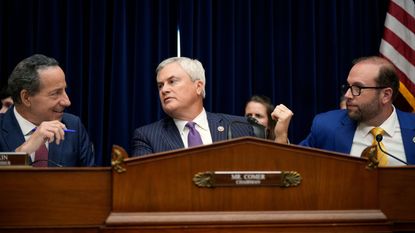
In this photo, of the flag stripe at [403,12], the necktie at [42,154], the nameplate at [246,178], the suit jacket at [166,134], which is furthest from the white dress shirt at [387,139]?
the flag stripe at [403,12]

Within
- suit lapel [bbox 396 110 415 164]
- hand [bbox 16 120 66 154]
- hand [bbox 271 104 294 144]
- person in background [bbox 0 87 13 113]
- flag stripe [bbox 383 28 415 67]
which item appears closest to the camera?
hand [bbox 16 120 66 154]

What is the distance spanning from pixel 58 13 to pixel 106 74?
61cm

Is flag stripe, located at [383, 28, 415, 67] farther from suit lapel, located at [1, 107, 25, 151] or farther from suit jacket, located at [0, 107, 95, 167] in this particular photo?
suit lapel, located at [1, 107, 25, 151]

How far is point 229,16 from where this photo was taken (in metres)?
4.75

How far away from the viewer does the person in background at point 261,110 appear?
4312 millimetres

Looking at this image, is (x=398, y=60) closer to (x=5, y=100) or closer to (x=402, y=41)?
(x=402, y=41)

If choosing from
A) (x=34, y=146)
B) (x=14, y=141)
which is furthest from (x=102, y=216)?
(x=14, y=141)

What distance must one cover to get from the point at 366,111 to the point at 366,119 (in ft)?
0.19

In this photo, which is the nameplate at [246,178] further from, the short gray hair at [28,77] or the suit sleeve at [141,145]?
the short gray hair at [28,77]

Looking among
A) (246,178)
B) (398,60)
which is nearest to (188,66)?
(246,178)

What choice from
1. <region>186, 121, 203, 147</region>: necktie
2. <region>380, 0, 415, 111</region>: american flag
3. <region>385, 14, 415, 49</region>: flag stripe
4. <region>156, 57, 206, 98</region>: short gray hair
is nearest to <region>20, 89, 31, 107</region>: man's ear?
<region>156, 57, 206, 98</region>: short gray hair

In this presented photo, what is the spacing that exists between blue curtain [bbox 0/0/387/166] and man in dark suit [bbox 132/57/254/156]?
1.55 metres

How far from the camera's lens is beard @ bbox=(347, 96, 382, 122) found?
9.27ft

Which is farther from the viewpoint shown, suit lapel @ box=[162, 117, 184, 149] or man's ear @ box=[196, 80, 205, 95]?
man's ear @ box=[196, 80, 205, 95]
